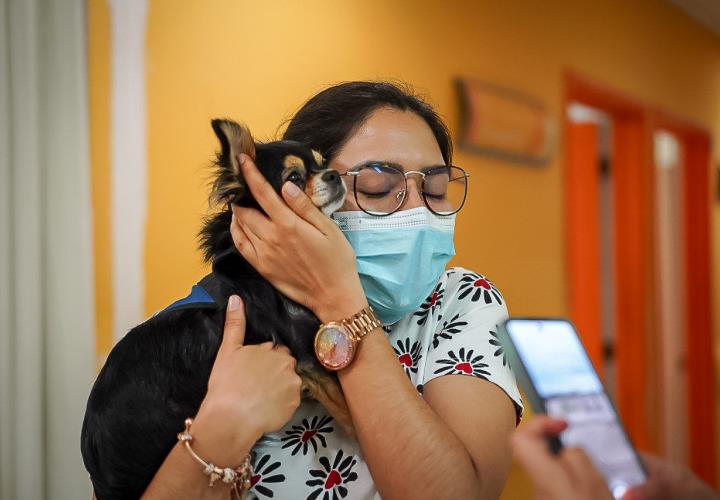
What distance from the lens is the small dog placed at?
0.99 m

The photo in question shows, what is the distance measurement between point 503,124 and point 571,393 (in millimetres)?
1882

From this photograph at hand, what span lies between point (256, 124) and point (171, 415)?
30.9 inches

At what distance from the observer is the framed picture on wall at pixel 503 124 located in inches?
83.9

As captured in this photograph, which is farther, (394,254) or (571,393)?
(394,254)

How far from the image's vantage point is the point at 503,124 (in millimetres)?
2268

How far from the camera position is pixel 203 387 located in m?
1.02

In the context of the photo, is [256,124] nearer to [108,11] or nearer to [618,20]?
[108,11]

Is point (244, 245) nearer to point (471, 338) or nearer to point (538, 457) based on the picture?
point (471, 338)

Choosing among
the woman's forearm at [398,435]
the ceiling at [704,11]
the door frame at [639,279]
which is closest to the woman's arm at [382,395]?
the woman's forearm at [398,435]

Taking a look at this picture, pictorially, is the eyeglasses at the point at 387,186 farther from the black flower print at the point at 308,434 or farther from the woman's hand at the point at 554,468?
the woman's hand at the point at 554,468

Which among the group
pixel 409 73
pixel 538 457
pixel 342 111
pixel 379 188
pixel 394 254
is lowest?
pixel 538 457

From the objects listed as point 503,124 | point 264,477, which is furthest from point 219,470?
point 503,124

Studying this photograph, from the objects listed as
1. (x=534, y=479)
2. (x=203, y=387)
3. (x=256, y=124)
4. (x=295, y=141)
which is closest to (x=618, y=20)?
(x=256, y=124)

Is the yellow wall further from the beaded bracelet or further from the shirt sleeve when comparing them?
the beaded bracelet
